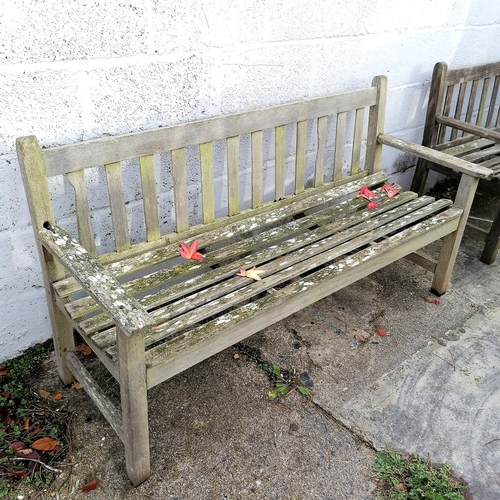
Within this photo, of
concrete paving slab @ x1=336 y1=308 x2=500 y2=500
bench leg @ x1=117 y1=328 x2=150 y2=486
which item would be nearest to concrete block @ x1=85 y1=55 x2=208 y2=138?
bench leg @ x1=117 y1=328 x2=150 y2=486

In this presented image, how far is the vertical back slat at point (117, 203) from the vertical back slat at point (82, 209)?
0.31 feet

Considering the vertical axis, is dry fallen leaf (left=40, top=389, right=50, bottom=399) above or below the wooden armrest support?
below

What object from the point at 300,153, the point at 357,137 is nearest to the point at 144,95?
the point at 300,153

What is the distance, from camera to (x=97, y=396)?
1.95 m

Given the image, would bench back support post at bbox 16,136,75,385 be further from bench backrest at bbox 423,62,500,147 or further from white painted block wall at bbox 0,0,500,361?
bench backrest at bbox 423,62,500,147

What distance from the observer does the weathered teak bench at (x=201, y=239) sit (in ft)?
5.66

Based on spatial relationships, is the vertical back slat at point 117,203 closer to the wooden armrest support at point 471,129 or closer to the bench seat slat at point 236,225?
the bench seat slat at point 236,225

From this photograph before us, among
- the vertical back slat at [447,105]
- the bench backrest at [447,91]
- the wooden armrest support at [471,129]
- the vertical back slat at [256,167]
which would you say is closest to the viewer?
the vertical back slat at [256,167]

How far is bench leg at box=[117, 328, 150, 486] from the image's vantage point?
1533mm

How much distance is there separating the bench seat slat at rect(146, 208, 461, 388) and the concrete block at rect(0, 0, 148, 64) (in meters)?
1.10

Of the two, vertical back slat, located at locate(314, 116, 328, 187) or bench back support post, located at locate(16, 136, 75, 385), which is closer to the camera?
bench back support post, located at locate(16, 136, 75, 385)

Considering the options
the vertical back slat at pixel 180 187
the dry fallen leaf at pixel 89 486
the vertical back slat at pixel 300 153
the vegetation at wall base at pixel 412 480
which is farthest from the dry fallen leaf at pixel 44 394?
the vertical back slat at pixel 300 153

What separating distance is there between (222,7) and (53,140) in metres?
0.90

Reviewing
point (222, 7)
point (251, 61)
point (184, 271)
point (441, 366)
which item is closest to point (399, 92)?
point (251, 61)
